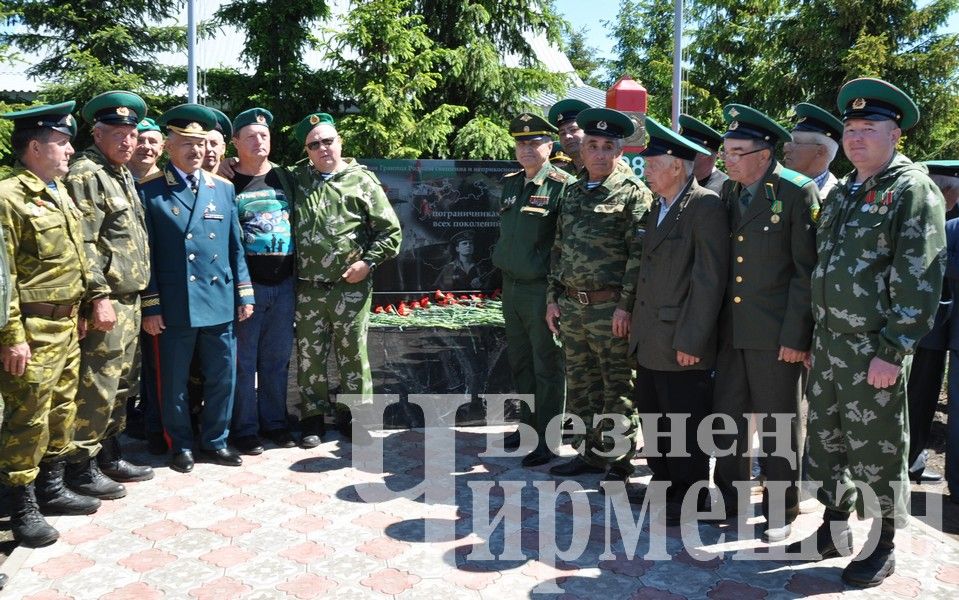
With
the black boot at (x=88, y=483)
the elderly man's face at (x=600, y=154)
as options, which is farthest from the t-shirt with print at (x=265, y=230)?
the elderly man's face at (x=600, y=154)

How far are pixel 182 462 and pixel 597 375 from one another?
A: 2.56m

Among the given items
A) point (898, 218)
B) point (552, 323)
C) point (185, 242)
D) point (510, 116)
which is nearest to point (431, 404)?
point (552, 323)

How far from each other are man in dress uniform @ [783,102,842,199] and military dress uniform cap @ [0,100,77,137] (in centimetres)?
363

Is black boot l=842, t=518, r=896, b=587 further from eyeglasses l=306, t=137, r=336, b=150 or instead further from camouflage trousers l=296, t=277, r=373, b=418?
eyeglasses l=306, t=137, r=336, b=150

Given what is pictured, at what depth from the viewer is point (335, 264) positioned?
516 cm

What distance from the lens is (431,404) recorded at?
229 inches

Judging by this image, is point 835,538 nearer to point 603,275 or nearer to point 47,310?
point 603,275

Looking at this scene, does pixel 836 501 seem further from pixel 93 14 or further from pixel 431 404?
pixel 93 14

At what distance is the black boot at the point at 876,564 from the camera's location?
3385 mm

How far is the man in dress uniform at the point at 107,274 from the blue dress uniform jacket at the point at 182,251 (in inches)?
6.6

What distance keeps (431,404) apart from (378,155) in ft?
23.1

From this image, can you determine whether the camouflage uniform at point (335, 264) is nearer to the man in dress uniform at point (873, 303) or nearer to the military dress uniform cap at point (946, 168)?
the man in dress uniform at point (873, 303)

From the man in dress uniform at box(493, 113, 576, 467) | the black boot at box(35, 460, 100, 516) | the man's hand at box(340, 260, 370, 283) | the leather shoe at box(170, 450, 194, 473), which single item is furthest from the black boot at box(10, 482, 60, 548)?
the man in dress uniform at box(493, 113, 576, 467)

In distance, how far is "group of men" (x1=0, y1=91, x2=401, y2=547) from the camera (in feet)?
12.5
